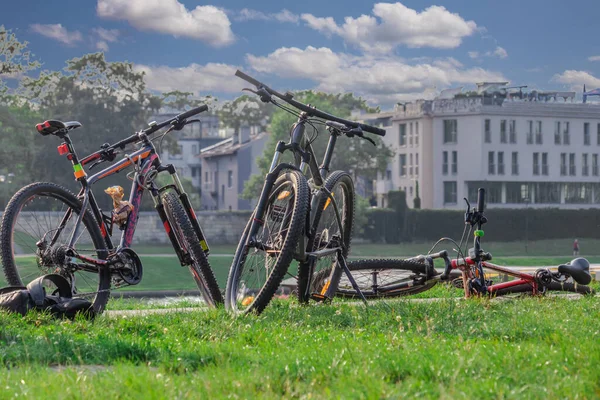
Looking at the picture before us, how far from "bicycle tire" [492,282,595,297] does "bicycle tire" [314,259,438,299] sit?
0.53 m

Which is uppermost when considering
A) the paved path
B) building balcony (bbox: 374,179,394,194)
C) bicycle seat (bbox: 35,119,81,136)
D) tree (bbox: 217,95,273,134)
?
tree (bbox: 217,95,273,134)

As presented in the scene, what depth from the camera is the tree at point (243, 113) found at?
11150 cm

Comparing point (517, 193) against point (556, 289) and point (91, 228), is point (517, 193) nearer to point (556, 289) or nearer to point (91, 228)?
point (556, 289)

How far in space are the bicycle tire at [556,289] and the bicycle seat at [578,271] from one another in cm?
12

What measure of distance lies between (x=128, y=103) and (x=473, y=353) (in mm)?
70323

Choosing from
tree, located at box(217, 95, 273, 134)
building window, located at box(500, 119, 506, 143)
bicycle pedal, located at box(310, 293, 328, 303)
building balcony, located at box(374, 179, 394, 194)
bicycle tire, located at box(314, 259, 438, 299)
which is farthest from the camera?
tree, located at box(217, 95, 273, 134)

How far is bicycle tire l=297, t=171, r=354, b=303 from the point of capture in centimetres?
685

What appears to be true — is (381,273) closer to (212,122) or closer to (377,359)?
(377,359)

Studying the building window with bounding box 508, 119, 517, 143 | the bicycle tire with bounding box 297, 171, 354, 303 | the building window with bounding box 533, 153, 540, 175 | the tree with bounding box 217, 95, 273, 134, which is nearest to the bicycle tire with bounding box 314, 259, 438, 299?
the bicycle tire with bounding box 297, 171, 354, 303

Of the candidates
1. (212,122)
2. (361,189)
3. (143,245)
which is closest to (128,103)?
(143,245)

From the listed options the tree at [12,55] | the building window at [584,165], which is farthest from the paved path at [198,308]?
the building window at [584,165]

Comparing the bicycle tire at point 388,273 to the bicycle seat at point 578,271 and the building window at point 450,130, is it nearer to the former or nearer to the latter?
the bicycle seat at point 578,271

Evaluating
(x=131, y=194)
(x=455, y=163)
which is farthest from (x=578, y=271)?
(x=455, y=163)

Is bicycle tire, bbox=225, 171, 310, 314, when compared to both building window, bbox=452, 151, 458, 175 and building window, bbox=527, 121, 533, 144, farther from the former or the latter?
building window, bbox=527, 121, 533, 144
